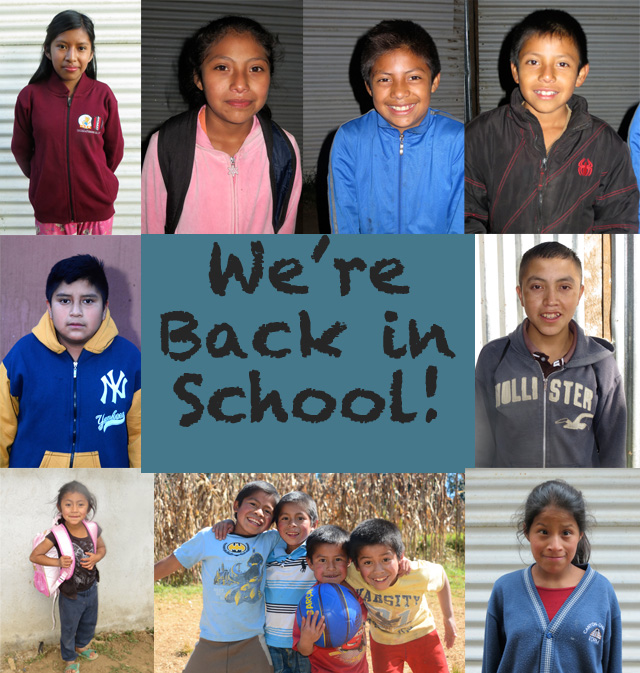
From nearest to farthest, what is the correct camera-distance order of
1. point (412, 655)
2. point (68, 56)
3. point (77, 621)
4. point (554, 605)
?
1. point (554, 605)
2. point (412, 655)
3. point (77, 621)
4. point (68, 56)

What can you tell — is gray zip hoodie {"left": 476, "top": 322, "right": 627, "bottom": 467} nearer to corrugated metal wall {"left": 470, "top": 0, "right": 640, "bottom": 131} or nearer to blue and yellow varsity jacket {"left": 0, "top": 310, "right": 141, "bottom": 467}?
corrugated metal wall {"left": 470, "top": 0, "right": 640, "bottom": 131}

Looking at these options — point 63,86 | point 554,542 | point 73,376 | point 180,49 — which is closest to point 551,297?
point 554,542

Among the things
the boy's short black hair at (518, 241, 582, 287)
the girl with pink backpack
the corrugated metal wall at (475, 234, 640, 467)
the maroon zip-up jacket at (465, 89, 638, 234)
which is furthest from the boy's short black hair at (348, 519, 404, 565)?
the maroon zip-up jacket at (465, 89, 638, 234)

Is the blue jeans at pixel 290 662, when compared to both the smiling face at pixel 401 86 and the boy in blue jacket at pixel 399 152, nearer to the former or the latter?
the boy in blue jacket at pixel 399 152

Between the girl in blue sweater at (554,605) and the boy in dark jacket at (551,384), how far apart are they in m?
0.22

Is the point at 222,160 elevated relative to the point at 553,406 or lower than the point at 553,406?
elevated

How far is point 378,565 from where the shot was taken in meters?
4.13

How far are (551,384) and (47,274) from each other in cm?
243

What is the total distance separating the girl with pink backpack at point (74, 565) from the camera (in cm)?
425

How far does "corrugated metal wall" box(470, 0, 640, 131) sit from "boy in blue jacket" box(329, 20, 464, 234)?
0.30 metres

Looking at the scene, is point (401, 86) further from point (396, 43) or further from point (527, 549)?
point (527, 549)

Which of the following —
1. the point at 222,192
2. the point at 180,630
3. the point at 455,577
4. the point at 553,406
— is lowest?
the point at 180,630

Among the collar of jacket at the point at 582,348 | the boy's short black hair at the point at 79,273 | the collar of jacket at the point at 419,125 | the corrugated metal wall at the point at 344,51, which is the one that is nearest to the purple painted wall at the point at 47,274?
the boy's short black hair at the point at 79,273

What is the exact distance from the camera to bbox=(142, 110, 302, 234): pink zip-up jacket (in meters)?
4.36
